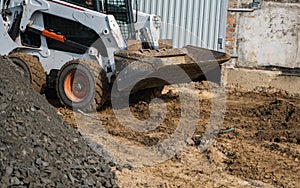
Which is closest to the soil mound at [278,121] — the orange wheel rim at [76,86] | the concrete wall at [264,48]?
the concrete wall at [264,48]

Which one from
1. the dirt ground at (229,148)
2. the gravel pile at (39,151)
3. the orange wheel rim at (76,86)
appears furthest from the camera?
the orange wheel rim at (76,86)

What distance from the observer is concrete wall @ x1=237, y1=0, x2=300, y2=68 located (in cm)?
1205

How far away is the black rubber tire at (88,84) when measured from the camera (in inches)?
349

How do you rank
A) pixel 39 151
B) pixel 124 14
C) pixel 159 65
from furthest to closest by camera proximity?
pixel 124 14 → pixel 159 65 → pixel 39 151

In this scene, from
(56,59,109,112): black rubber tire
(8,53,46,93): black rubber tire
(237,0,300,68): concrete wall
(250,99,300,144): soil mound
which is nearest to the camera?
(250,99,300,144): soil mound

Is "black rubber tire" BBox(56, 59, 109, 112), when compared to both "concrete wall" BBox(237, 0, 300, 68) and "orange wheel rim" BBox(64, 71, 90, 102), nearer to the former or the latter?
"orange wheel rim" BBox(64, 71, 90, 102)

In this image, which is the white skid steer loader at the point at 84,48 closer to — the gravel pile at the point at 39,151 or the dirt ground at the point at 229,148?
the dirt ground at the point at 229,148

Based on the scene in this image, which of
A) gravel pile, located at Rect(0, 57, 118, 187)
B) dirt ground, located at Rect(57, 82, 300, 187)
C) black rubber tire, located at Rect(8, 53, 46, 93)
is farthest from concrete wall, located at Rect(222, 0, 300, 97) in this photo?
gravel pile, located at Rect(0, 57, 118, 187)

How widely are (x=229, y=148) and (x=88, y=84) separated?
274cm

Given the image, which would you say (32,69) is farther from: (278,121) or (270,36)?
(270,36)

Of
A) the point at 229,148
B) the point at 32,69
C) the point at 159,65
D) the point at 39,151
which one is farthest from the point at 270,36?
the point at 39,151

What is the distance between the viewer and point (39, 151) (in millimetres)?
5336

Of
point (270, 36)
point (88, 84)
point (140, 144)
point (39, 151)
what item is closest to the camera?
point (39, 151)

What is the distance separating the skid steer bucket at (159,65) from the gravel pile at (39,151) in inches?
81.4
